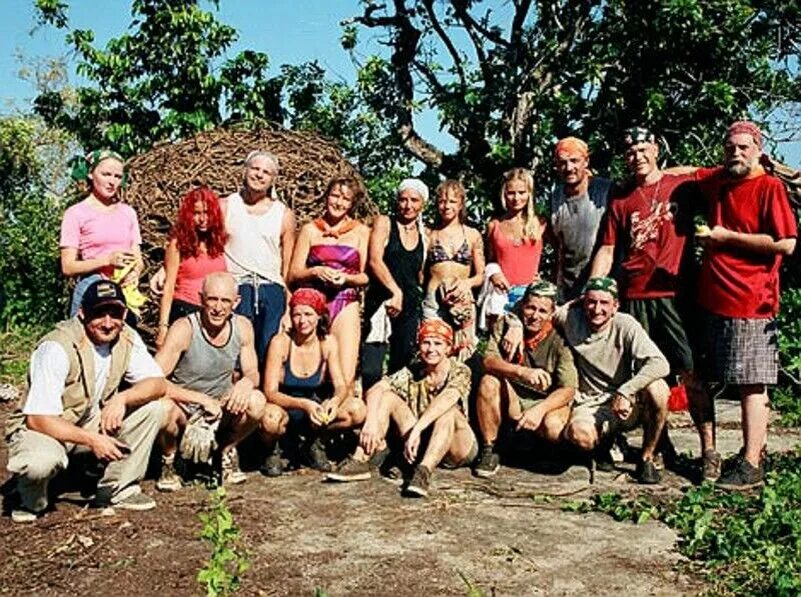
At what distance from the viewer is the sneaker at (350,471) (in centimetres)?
631

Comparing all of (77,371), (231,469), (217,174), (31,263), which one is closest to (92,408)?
(77,371)

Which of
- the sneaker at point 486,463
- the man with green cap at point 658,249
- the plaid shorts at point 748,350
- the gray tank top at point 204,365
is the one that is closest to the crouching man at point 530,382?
the sneaker at point 486,463

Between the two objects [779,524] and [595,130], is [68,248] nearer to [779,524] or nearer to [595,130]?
[779,524]

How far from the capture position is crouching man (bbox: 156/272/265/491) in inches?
240

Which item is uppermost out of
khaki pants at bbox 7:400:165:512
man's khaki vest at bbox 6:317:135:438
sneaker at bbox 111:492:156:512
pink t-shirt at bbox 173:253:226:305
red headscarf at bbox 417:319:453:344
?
pink t-shirt at bbox 173:253:226:305

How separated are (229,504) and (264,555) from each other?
86 centimetres

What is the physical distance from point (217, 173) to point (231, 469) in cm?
322

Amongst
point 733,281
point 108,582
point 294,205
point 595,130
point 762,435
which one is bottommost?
point 108,582

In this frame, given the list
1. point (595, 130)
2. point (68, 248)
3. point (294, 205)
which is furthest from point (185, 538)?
point (595, 130)

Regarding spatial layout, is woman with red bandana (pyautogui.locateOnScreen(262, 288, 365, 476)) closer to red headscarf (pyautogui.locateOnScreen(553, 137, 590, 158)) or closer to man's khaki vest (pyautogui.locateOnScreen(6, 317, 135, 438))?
man's khaki vest (pyautogui.locateOnScreen(6, 317, 135, 438))

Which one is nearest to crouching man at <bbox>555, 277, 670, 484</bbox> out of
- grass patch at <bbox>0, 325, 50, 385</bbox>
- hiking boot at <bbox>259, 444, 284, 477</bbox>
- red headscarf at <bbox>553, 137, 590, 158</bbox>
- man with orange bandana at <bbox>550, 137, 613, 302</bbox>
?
man with orange bandana at <bbox>550, 137, 613, 302</bbox>

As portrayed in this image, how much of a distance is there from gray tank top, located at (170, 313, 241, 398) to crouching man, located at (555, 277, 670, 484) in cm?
205

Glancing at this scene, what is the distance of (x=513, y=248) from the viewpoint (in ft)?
23.0

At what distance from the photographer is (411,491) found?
236 inches
